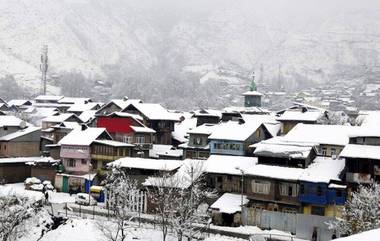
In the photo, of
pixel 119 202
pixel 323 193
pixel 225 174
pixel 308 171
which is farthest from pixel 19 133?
pixel 323 193

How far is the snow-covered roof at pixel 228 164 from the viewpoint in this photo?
51.8m

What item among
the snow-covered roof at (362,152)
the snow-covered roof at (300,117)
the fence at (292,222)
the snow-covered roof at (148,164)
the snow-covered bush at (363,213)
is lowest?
the fence at (292,222)

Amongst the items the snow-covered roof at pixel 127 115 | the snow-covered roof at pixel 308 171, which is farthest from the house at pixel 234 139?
the snow-covered roof at pixel 127 115

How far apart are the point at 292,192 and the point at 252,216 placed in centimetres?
428

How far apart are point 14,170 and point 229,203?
96.8ft

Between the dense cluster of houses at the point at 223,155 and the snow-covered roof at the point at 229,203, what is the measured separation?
9 centimetres

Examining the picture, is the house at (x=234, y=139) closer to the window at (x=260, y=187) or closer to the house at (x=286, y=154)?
the house at (x=286, y=154)

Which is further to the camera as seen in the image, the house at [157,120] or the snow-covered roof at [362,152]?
the house at [157,120]

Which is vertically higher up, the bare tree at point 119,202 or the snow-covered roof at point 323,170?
the snow-covered roof at point 323,170

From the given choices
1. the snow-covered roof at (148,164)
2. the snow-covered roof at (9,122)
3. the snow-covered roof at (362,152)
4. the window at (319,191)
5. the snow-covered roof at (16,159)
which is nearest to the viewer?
the snow-covered roof at (362,152)

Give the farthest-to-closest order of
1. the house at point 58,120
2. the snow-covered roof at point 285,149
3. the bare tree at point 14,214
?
the house at point 58,120 < the snow-covered roof at point 285,149 < the bare tree at point 14,214

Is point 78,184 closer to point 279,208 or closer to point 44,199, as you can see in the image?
point 44,199

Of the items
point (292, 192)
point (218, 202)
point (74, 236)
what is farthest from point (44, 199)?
point (292, 192)

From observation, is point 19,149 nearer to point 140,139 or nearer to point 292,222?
point 140,139
